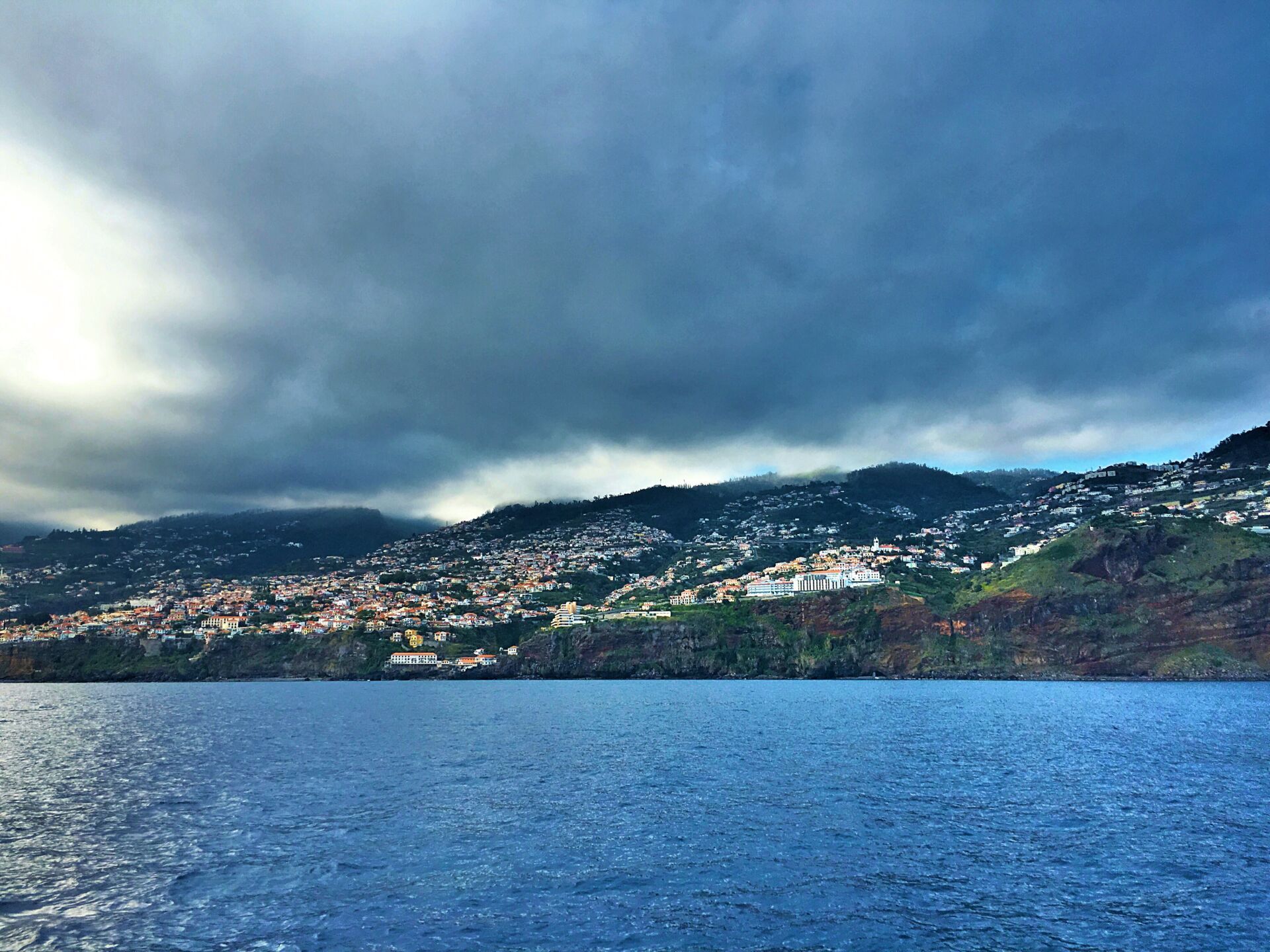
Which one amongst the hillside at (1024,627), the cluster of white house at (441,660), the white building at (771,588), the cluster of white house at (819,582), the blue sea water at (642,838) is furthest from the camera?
the white building at (771,588)

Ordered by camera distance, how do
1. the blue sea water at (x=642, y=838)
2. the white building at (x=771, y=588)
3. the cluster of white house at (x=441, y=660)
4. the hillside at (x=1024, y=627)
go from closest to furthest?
1. the blue sea water at (x=642, y=838)
2. the hillside at (x=1024, y=627)
3. the cluster of white house at (x=441, y=660)
4. the white building at (x=771, y=588)

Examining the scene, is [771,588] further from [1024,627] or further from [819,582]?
[1024,627]

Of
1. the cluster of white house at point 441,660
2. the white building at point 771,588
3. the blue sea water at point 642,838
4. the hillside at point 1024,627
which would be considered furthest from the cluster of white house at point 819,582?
the blue sea water at point 642,838

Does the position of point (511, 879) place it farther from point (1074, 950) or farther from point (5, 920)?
point (1074, 950)

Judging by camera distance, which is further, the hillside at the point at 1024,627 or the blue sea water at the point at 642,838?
the hillside at the point at 1024,627

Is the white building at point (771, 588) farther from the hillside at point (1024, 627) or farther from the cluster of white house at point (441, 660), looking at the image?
the cluster of white house at point (441, 660)

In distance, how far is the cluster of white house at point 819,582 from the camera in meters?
186

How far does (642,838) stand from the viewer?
32188 mm

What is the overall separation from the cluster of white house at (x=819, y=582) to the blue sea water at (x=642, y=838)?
115 metres

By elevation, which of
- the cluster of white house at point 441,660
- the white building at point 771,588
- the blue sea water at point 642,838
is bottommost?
the blue sea water at point 642,838

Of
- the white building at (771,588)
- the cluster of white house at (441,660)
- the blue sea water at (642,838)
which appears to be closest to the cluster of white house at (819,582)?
the white building at (771,588)

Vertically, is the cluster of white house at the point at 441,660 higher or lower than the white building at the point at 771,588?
lower

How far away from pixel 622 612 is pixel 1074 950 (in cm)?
17165

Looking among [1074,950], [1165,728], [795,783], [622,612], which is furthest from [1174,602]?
[1074,950]
